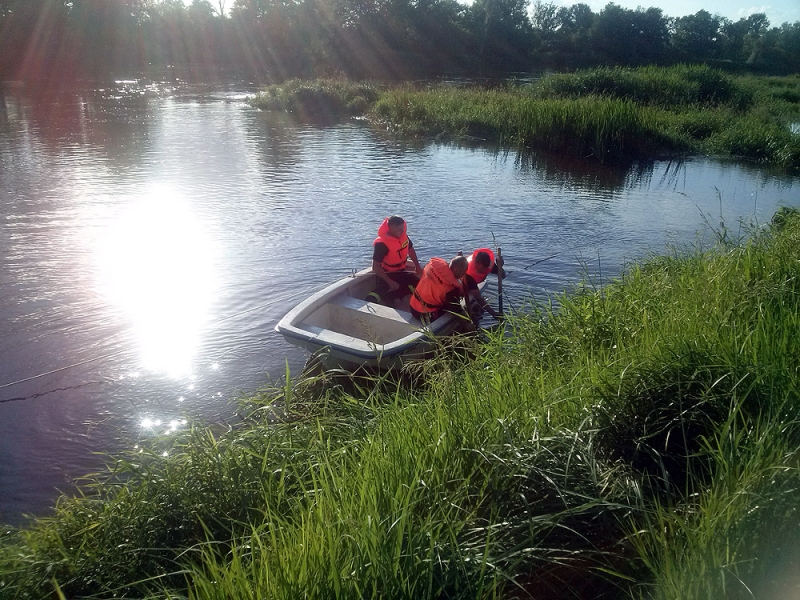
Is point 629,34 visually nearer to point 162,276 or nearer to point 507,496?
point 162,276

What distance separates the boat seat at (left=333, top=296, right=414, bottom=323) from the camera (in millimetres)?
7016

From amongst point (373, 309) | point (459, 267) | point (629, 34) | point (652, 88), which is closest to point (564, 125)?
point (652, 88)

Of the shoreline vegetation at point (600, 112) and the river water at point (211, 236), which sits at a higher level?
the shoreline vegetation at point (600, 112)

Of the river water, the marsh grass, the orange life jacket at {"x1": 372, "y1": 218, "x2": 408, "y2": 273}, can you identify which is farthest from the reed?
the orange life jacket at {"x1": 372, "y1": 218, "x2": 408, "y2": 273}

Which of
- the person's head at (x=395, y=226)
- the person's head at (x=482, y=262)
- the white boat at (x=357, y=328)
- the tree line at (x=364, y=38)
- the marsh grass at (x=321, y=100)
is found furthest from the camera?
the tree line at (x=364, y=38)

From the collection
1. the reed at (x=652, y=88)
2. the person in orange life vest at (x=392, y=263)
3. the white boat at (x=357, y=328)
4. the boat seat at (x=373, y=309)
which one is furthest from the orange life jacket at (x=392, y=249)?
the reed at (x=652, y=88)

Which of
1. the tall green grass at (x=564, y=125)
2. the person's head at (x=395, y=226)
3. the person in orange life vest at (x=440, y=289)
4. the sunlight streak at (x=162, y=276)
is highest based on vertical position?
the tall green grass at (x=564, y=125)

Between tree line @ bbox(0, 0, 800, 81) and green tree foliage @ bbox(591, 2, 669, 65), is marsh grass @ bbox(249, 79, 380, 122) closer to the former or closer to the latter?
tree line @ bbox(0, 0, 800, 81)

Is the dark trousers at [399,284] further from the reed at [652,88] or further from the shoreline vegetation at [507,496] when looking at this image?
the reed at [652,88]

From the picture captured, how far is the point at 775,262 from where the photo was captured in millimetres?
5953

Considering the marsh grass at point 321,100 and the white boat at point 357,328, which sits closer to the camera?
the white boat at point 357,328

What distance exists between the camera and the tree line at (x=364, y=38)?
39.1 meters

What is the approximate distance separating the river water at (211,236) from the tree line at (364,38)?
1899 cm

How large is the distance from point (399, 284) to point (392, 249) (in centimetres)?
41
